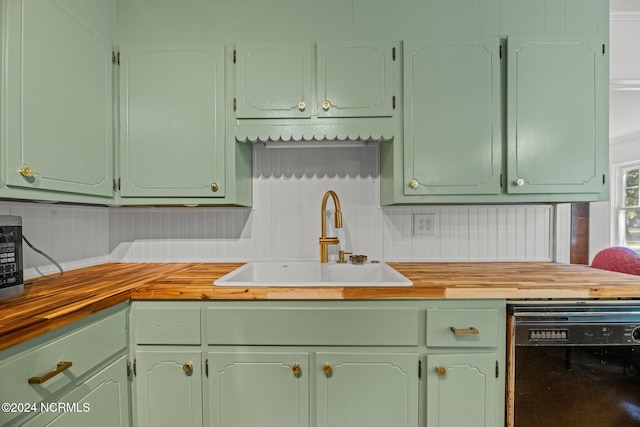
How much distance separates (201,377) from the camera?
47.0 inches

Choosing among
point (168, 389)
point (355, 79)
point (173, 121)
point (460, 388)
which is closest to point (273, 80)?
point (355, 79)

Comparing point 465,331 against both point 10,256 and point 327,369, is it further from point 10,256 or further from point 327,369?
point 10,256

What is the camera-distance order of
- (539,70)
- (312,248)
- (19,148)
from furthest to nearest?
(312,248), (539,70), (19,148)

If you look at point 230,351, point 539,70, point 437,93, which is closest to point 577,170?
point 539,70

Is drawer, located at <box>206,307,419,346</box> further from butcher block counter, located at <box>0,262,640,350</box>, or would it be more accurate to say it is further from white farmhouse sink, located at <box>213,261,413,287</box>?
white farmhouse sink, located at <box>213,261,413,287</box>

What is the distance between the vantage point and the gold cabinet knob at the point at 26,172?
3.38 feet

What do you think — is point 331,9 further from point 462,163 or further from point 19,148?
point 19,148

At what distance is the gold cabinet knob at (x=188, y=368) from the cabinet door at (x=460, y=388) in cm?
93

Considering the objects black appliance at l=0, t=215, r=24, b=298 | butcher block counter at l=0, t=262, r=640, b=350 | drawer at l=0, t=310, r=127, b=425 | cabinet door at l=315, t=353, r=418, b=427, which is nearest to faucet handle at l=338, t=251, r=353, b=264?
butcher block counter at l=0, t=262, r=640, b=350

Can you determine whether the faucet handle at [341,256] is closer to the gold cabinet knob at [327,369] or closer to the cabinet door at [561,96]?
the gold cabinet knob at [327,369]

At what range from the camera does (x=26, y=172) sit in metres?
1.04

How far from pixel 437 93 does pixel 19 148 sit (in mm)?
1693

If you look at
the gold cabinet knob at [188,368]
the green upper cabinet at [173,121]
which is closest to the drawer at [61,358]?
the gold cabinet knob at [188,368]

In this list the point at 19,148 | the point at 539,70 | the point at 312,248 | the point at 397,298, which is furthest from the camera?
the point at 312,248
